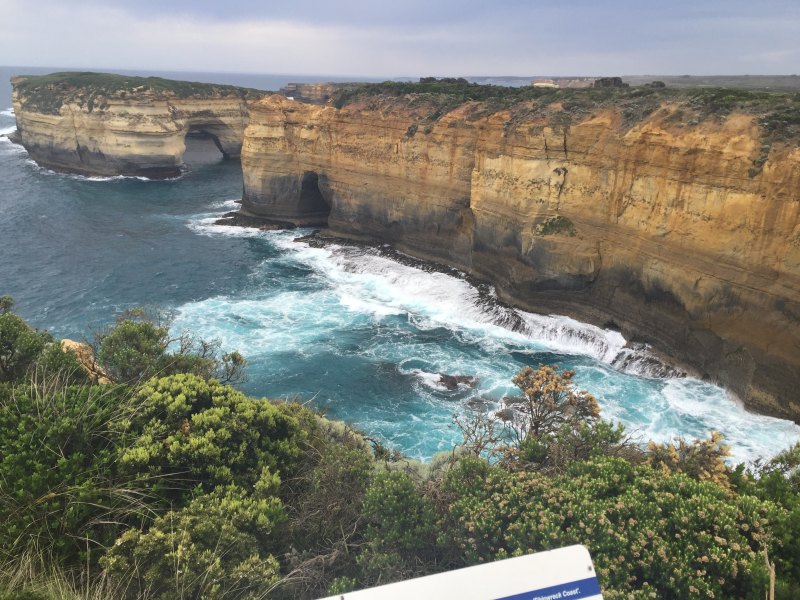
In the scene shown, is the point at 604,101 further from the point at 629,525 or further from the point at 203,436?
the point at 203,436

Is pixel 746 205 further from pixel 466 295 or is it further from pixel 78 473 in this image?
pixel 78 473

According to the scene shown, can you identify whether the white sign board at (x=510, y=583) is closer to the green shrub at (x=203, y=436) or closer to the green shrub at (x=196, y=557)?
the green shrub at (x=196, y=557)

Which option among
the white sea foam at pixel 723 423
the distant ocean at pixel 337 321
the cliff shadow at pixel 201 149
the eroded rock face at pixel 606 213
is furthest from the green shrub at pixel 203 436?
the cliff shadow at pixel 201 149

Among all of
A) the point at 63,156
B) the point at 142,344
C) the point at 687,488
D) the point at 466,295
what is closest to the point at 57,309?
the point at 142,344

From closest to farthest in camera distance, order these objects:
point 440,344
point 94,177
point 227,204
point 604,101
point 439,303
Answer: point 440,344 < point 604,101 < point 439,303 < point 227,204 < point 94,177

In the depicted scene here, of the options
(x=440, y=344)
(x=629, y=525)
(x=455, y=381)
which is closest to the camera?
(x=629, y=525)

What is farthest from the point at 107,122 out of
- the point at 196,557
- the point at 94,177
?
the point at 196,557

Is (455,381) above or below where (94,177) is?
below
